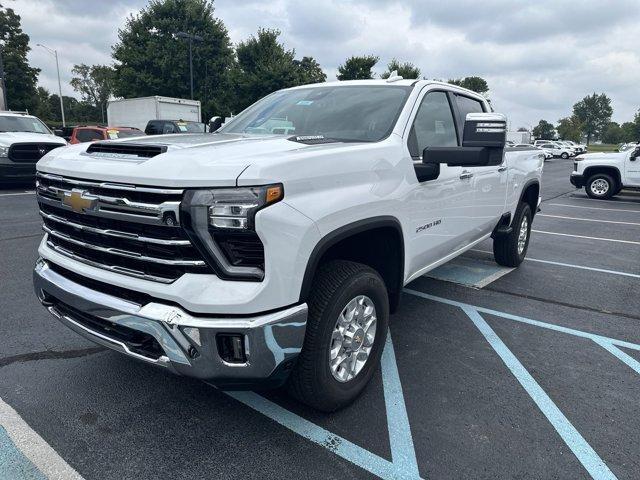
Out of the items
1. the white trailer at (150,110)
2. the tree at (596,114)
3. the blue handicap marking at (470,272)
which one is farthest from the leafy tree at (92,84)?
the tree at (596,114)

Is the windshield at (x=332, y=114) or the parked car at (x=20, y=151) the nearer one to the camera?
the windshield at (x=332, y=114)

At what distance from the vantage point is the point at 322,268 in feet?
8.25

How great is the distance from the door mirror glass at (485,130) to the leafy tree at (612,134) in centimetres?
15264

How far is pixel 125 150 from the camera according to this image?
2.43 m

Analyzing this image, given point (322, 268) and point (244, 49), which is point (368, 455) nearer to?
point (322, 268)

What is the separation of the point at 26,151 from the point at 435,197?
10.8 meters

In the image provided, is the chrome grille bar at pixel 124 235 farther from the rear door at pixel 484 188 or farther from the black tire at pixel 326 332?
the rear door at pixel 484 188

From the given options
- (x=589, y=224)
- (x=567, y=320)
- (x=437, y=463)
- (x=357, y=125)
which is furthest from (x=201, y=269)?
(x=589, y=224)

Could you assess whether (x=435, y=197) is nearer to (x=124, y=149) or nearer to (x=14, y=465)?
(x=124, y=149)

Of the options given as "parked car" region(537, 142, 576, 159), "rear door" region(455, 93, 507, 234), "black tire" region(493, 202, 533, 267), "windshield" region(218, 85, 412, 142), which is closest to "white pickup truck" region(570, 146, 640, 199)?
"black tire" region(493, 202, 533, 267)

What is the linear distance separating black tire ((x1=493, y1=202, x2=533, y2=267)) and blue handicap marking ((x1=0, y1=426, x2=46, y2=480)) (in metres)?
4.97

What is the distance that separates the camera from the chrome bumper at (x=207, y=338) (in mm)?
2002

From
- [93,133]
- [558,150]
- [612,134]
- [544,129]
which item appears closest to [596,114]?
[612,134]

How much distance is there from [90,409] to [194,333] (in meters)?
1.18
